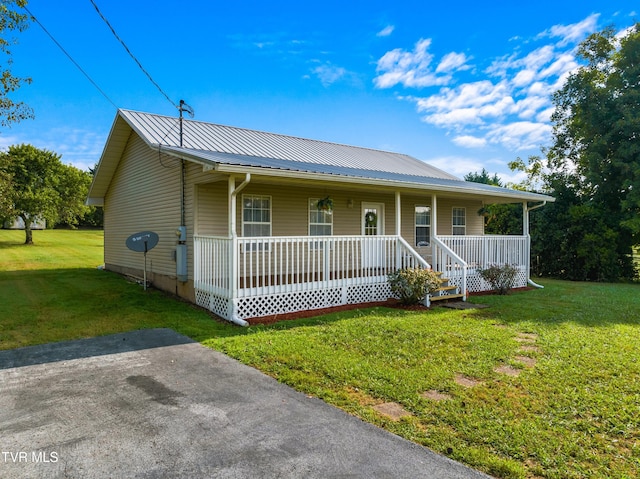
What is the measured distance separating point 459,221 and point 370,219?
4.57m

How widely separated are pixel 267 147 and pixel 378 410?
988cm

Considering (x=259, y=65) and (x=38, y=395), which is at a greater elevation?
(x=259, y=65)

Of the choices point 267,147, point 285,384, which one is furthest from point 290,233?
point 285,384

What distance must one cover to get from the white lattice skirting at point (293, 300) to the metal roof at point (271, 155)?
2492 millimetres

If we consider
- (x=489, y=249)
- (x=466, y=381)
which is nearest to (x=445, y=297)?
(x=489, y=249)

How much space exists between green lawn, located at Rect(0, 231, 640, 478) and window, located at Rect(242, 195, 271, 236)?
2520 millimetres

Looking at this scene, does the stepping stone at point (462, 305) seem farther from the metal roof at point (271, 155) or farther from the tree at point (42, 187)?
the tree at point (42, 187)

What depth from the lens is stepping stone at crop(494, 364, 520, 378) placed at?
4684 mm

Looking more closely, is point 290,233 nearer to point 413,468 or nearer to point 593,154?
point 413,468

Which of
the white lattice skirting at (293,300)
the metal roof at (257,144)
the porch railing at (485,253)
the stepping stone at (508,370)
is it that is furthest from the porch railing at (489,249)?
the stepping stone at (508,370)

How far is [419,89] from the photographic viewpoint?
15.5 metres

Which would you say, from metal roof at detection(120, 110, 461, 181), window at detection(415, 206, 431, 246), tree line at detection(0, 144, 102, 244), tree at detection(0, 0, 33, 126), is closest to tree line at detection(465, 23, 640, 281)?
window at detection(415, 206, 431, 246)

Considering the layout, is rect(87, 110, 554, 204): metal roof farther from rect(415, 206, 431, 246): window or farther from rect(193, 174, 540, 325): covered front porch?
rect(415, 206, 431, 246): window

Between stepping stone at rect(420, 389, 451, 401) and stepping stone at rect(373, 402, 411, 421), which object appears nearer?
stepping stone at rect(373, 402, 411, 421)
